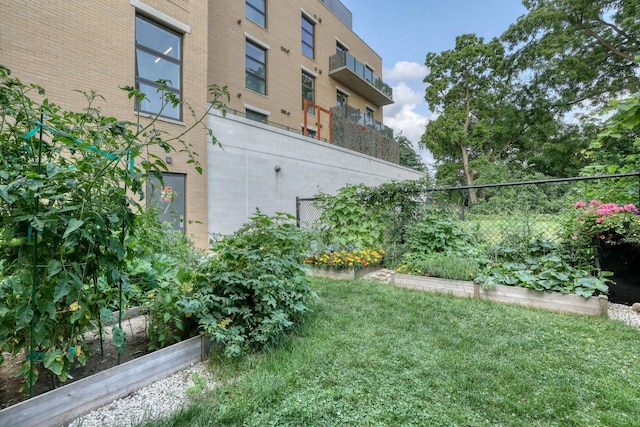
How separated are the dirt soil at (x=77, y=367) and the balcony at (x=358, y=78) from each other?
13504mm

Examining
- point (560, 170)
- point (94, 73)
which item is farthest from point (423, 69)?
point (94, 73)

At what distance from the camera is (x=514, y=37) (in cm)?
1535

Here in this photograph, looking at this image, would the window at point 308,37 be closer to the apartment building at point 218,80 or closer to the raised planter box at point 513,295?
the apartment building at point 218,80

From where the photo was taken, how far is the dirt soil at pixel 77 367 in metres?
1.63

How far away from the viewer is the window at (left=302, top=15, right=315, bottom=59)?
40.9 feet

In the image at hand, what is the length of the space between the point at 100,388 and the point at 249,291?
111 cm

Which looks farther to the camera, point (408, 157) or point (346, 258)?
point (408, 157)

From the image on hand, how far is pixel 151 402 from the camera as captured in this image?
68.7 inches

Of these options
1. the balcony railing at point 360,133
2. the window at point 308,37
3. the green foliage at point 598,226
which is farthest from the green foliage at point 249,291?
the window at point 308,37

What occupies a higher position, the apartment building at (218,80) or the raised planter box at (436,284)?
the apartment building at (218,80)

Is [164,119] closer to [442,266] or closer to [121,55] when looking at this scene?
[121,55]

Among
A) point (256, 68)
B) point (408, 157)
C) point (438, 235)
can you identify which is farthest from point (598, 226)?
point (408, 157)

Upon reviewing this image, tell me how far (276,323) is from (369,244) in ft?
11.8

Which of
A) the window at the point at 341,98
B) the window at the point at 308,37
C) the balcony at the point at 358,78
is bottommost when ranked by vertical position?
the window at the point at 341,98
